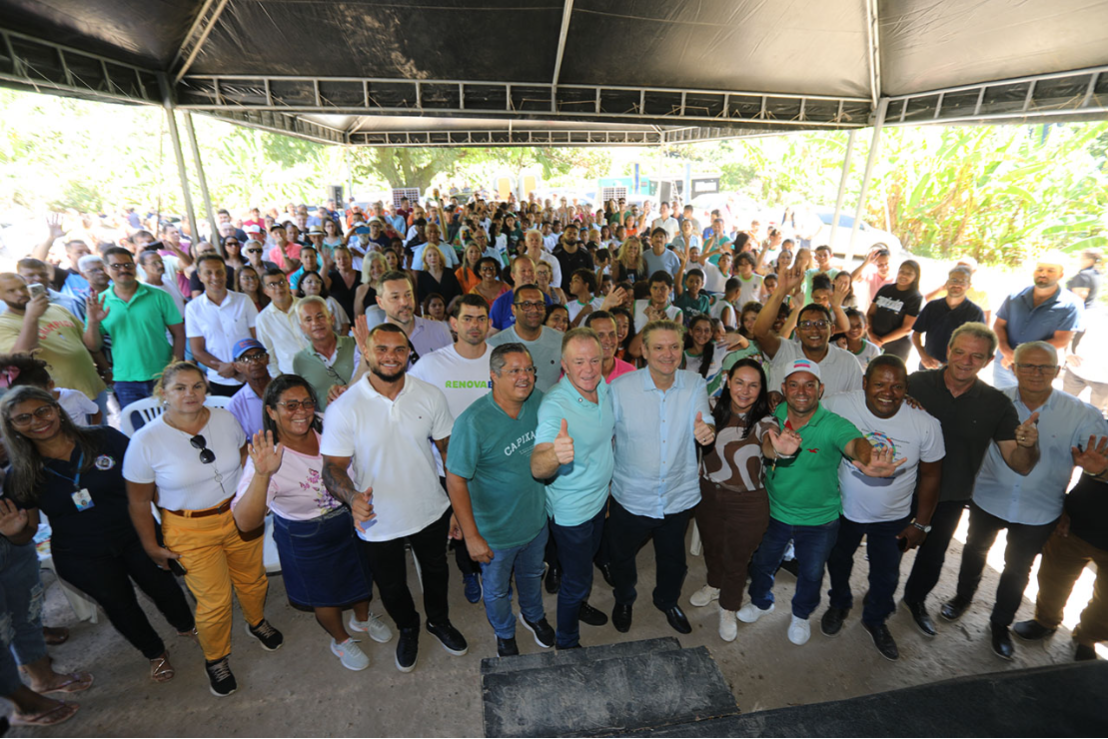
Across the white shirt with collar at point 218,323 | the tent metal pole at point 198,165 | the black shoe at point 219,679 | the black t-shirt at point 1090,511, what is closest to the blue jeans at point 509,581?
the black shoe at point 219,679

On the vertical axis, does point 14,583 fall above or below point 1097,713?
below

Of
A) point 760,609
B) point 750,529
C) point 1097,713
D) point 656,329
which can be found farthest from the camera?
point 760,609

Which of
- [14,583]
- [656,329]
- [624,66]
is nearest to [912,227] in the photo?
[624,66]

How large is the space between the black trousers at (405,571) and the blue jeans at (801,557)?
79.3 inches

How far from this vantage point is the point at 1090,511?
114 inches

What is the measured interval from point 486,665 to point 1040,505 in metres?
3.35

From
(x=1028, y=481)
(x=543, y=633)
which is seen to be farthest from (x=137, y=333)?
(x=1028, y=481)

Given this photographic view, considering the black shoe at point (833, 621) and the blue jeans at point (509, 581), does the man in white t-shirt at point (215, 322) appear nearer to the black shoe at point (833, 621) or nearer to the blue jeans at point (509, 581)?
the blue jeans at point (509, 581)

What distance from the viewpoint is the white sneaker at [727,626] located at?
11.0 feet

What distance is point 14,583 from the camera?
2641 millimetres

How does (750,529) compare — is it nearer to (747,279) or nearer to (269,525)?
(269,525)

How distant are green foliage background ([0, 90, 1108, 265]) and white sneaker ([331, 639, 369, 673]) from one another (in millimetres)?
6776

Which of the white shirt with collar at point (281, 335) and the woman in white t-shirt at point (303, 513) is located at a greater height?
the white shirt with collar at point (281, 335)

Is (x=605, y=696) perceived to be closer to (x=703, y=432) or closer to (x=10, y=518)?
(x=703, y=432)
